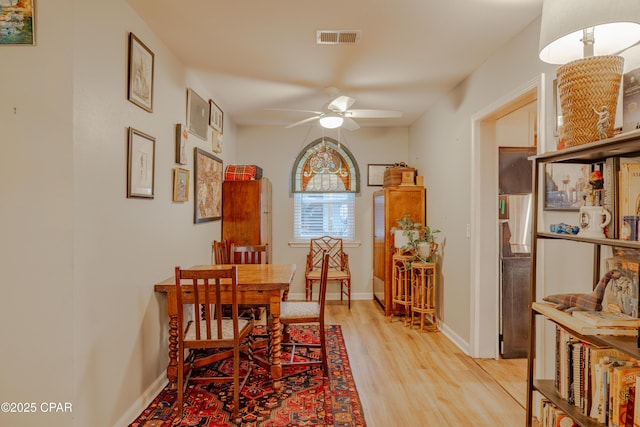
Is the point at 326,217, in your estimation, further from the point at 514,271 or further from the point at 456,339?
the point at 514,271

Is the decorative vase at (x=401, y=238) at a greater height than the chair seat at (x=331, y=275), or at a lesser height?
greater

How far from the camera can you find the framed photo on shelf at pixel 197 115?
3336 millimetres

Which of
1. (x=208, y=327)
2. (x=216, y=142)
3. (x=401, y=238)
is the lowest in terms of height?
(x=208, y=327)

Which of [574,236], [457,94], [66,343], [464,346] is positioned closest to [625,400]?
[574,236]

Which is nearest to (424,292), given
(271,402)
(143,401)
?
(271,402)

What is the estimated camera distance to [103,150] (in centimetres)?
200

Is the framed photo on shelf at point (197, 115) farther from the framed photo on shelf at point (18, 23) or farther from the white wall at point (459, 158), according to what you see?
the white wall at point (459, 158)

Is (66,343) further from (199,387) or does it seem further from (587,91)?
(587,91)

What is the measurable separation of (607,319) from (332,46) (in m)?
2.47

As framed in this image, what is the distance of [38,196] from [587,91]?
2.56m

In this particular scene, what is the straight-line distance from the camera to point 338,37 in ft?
8.73

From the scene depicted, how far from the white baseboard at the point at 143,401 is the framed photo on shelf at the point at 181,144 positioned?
1727 millimetres

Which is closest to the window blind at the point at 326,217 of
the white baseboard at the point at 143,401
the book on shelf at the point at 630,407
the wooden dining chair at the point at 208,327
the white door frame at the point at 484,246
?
the white door frame at the point at 484,246

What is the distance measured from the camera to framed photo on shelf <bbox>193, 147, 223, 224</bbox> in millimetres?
3512
